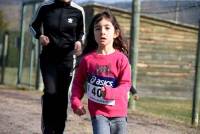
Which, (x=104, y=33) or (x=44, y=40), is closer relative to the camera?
(x=104, y=33)

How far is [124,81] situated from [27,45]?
1537cm

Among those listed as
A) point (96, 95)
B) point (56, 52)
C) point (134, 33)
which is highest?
point (134, 33)

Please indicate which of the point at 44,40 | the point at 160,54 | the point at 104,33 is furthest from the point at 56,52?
the point at 160,54

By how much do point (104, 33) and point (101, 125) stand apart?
79 centimetres

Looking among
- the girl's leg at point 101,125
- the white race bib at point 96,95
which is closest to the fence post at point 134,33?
the white race bib at point 96,95

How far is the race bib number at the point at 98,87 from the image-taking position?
520 centimetres

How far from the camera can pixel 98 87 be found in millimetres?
5246

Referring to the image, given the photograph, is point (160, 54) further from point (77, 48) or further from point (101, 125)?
point (101, 125)

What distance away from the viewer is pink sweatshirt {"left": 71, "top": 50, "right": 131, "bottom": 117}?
520 cm

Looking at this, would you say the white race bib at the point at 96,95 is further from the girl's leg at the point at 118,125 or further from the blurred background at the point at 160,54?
the blurred background at the point at 160,54

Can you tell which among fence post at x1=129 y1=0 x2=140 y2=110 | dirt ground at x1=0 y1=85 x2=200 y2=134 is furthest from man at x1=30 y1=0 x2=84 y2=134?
fence post at x1=129 y1=0 x2=140 y2=110

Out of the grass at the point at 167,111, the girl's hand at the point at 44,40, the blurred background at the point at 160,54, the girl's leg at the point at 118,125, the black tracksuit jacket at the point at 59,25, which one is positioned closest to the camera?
the girl's leg at the point at 118,125

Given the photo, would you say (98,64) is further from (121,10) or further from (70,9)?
(121,10)

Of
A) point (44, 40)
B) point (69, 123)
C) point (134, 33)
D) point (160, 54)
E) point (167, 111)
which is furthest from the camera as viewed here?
point (160, 54)
